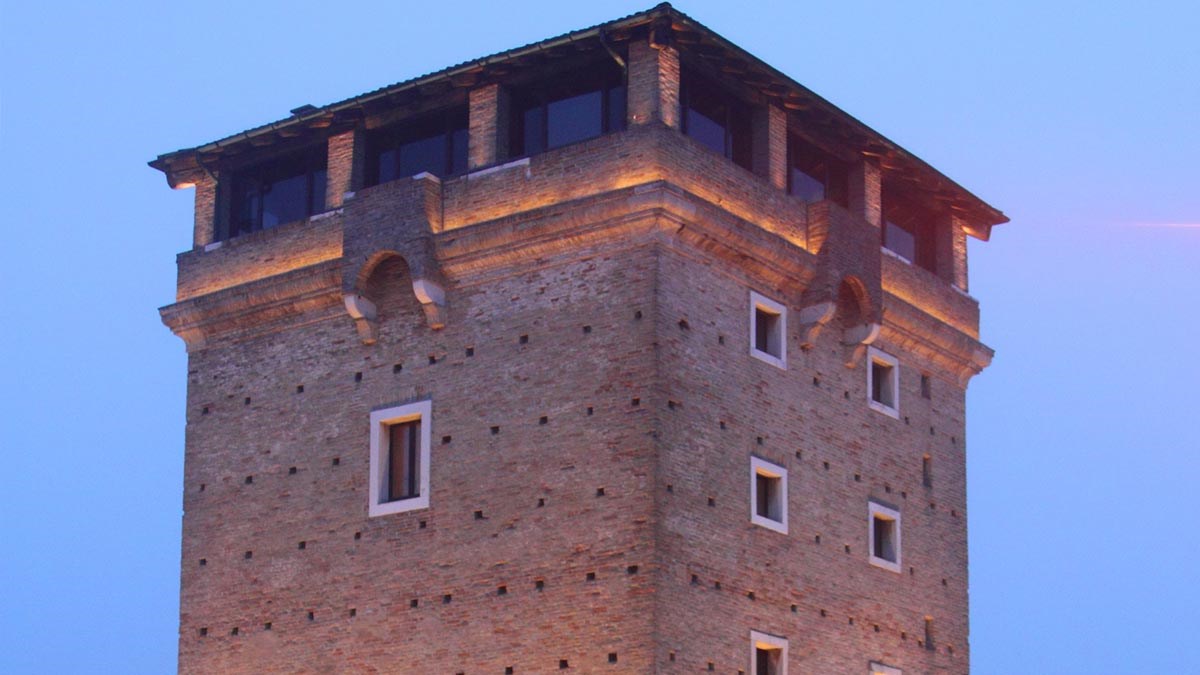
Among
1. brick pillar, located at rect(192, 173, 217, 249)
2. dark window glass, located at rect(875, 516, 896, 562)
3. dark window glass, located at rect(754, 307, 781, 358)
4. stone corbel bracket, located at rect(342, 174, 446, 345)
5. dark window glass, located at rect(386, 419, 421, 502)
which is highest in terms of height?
brick pillar, located at rect(192, 173, 217, 249)

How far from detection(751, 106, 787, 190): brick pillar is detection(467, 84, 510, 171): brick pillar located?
4.55 m

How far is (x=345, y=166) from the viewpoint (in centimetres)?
4088

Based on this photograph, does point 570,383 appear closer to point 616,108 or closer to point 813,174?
point 616,108

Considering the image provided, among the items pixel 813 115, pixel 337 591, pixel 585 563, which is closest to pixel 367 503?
pixel 337 591

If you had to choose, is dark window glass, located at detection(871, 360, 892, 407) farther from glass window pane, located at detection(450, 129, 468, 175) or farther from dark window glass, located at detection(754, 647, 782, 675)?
glass window pane, located at detection(450, 129, 468, 175)

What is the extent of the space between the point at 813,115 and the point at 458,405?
28.4 feet

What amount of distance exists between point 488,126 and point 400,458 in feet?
19.9

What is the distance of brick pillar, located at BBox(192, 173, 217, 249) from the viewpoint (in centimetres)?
4262

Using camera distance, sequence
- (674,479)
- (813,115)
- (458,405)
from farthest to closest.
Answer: (813,115) < (458,405) < (674,479)

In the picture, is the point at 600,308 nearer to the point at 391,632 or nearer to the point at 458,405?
the point at 458,405

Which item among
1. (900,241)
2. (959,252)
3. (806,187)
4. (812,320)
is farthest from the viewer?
(959,252)

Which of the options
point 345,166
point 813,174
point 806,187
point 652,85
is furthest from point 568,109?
point 813,174

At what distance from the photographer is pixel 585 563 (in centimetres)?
3566

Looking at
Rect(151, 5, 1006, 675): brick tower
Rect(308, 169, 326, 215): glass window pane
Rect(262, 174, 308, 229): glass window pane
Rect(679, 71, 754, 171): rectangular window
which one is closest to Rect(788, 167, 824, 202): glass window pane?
Rect(151, 5, 1006, 675): brick tower
